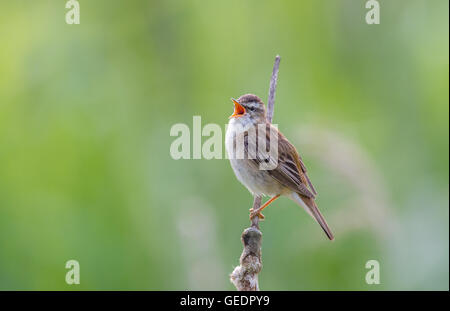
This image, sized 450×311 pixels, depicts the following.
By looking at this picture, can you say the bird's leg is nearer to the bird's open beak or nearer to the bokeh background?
the bokeh background

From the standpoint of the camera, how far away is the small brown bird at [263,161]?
4.12 meters

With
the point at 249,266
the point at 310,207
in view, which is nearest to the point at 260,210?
the point at 310,207

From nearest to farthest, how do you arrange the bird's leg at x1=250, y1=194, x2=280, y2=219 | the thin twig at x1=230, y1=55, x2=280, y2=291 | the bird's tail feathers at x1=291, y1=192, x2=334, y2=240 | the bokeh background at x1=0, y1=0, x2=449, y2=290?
1. the thin twig at x1=230, y1=55, x2=280, y2=291
2. the bird's leg at x1=250, y1=194, x2=280, y2=219
3. the bird's tail feathers at x1=291, y1=192, x2=334, y2=240
4. the bokeh background at x1=0, y1=0, x2=449, y2=290

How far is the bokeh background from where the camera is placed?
14.0ft

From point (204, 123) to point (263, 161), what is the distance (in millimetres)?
709

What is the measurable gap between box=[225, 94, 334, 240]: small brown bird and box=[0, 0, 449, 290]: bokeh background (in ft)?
0.78

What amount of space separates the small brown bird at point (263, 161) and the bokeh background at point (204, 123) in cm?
24

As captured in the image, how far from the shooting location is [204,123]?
15.3 ft

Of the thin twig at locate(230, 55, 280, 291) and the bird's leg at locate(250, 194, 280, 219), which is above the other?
the bird's leg at locate(250, 194, 280, 219)

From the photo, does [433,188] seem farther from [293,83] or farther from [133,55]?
[133,55]

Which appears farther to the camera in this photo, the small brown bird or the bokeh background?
the bokeh background

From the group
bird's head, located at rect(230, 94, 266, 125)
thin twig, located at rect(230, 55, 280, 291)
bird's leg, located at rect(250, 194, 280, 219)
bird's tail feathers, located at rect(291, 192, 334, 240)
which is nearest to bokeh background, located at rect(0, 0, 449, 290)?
bird's leg, located at rect(250, 194, 280, 219)

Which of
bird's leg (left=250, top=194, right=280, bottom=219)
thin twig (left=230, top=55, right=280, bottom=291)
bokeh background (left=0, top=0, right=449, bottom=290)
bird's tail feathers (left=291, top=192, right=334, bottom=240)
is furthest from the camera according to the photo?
bokeh background (left=0, top=0, right=449, bottom=290)

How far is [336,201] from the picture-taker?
4645mm
